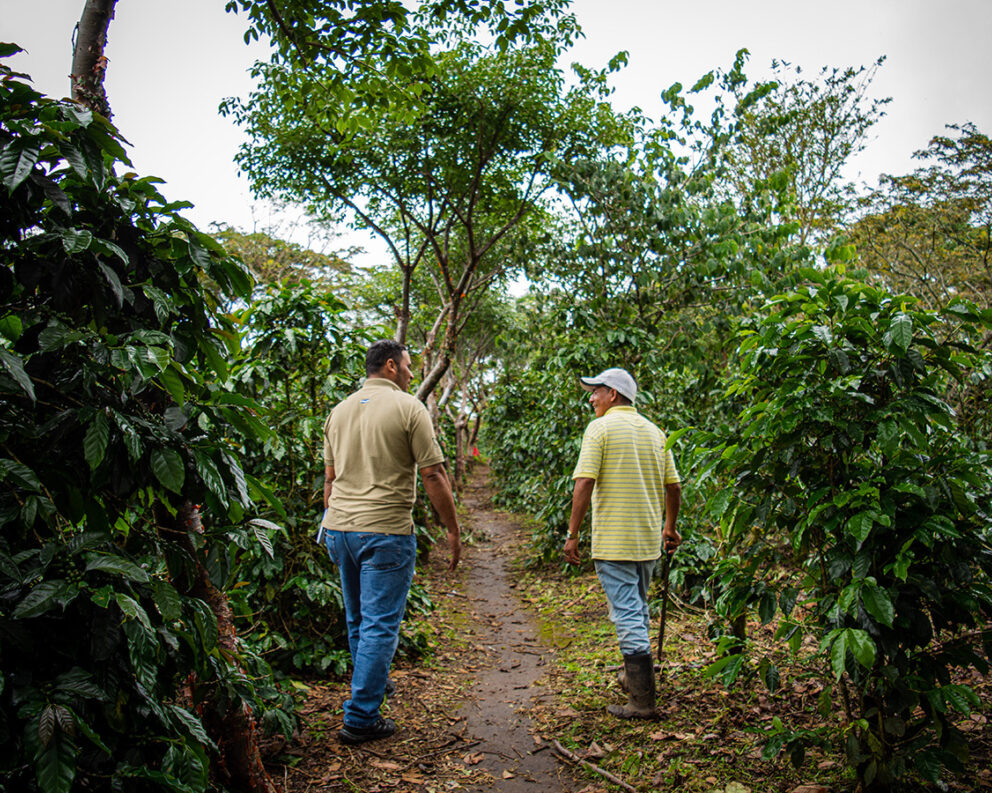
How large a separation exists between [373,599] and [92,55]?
2801 millimetres

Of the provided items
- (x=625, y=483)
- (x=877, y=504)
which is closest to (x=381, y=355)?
(x=625, y=483)

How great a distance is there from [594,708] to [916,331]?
2.78 metres

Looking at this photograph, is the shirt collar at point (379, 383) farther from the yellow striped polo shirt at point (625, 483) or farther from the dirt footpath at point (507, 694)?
the dirt footpath at point (507, 694)

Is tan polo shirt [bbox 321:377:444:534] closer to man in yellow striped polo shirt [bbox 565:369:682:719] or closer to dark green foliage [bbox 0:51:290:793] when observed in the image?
man in yellow striped polo shirt [bbox 565:369:682:719]

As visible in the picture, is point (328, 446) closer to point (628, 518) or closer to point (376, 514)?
point (376, 514)

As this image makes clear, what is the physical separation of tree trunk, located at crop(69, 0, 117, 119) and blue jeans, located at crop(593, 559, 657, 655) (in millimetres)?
3221

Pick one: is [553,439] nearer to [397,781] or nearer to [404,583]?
[404,583]

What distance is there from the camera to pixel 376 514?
3.68 metres

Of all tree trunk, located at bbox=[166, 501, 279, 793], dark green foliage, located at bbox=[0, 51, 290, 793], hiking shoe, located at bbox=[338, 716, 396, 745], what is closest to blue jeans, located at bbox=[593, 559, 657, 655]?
hiking shoe, located at bbox=[338, 716, 396, 745]

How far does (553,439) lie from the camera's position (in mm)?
7719

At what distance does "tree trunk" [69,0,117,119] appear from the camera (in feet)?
7.93

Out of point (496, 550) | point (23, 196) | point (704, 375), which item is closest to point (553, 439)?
point (704, 375)

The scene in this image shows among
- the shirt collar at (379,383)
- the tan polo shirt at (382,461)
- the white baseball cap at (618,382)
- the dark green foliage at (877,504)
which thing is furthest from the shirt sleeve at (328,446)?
the dark green foliage at (877,504)

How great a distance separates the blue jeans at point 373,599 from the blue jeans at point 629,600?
1.14 meters
